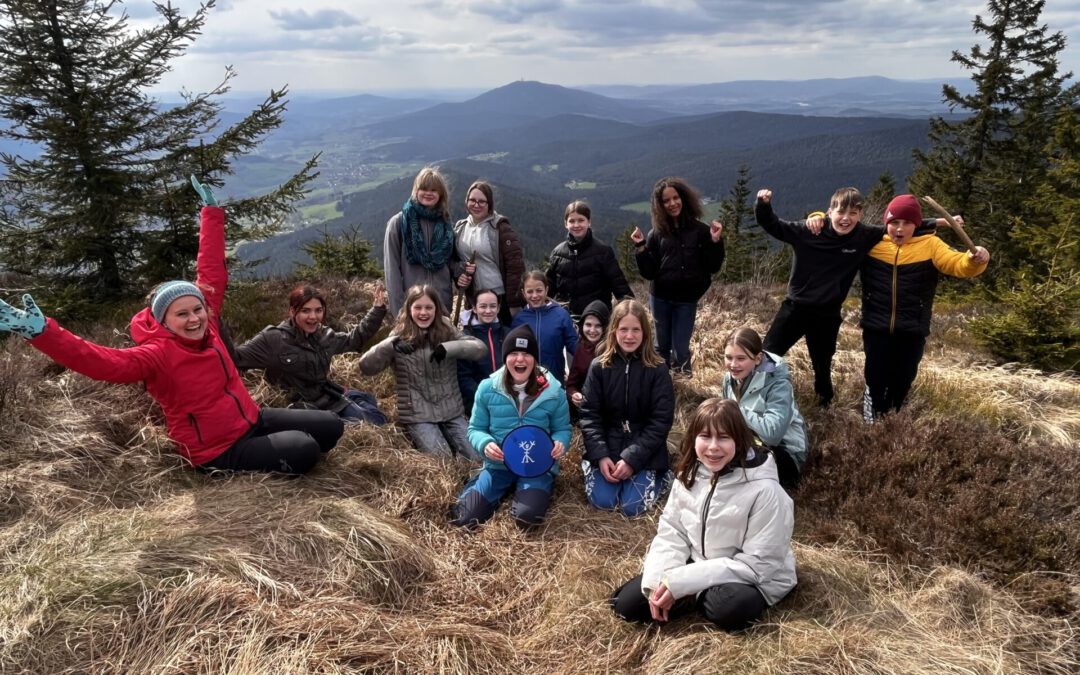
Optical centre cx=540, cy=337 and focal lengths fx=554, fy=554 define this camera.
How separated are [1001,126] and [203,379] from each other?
1007 inches

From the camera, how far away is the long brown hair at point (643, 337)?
425 cm

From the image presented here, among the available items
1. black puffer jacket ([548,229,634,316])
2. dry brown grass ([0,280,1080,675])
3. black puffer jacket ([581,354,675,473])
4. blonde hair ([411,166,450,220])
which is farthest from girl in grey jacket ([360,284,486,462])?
black puffer jacket ([548,229,634,316])

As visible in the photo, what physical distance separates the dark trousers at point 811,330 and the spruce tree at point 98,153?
7763 millimetres

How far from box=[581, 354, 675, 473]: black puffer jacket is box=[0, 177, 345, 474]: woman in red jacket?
200cm

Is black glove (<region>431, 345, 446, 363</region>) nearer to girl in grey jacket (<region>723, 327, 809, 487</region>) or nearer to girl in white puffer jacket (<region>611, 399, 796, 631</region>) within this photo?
girl in grey jacket (<region>723, 327, 809, 487</region>)

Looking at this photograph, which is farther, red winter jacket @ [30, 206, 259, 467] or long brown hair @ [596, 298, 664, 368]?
long brown hair @ [596, 298, 664, 368]

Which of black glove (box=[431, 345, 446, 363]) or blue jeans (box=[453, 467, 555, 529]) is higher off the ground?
black glove (box=[431, 345, 446, 363])

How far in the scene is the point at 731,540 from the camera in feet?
9.77

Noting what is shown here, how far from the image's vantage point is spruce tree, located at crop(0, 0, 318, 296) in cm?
748

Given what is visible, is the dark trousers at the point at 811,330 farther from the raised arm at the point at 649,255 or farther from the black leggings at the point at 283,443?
the black leggings at the point at 283,443

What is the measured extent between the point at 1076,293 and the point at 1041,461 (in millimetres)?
3587

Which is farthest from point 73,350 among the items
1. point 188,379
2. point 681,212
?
point 681,212

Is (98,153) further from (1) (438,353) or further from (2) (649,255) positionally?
(2) (649,255)

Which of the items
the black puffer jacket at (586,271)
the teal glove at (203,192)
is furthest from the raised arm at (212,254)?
the black puffer jacket at (586,271)
